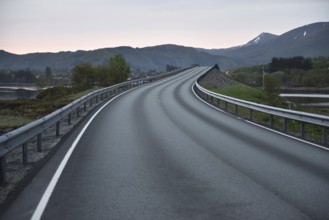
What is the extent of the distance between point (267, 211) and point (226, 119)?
12962mm

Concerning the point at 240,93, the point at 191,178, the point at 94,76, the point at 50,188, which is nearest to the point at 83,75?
the point at 94,76

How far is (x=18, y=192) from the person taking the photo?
275 inches

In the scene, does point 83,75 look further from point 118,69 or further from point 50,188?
point 50,188

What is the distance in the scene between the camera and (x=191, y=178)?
779 centimetres

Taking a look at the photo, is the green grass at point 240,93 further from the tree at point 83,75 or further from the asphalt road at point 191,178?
the tree at point 83,75

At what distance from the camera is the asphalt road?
5863 mm

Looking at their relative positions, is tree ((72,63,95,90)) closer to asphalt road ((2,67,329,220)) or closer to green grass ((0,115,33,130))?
green grass ((0,115,33,130))

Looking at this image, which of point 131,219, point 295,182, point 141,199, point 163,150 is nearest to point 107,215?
point 131,219

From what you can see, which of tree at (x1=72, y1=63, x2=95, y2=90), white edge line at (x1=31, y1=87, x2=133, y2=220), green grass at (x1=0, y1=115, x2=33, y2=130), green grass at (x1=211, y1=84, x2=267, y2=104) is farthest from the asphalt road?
tree at (x1=72, y1=63, x2=95, y2=90)

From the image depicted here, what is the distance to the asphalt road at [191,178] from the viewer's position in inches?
231

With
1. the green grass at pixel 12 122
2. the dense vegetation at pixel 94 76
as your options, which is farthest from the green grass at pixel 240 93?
the dense vegetation at pixel 94 76

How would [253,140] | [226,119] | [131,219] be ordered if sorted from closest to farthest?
[131,219] < [253,140] < [226,119]

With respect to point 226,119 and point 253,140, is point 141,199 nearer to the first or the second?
point 253,140

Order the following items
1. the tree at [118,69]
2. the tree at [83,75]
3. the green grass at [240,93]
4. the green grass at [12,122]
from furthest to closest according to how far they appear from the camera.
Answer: the tree at [118,69]
the tree at [83,75]
the green grass at [240,93]
the green grass at [12,122]
